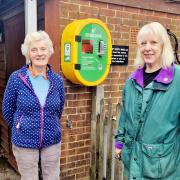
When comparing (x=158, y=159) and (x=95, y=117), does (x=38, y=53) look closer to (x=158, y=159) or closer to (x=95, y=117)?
(x=158, y=159)

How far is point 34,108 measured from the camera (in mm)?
2820

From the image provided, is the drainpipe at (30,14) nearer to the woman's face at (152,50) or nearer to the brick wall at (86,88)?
the brick wall at (86,88)

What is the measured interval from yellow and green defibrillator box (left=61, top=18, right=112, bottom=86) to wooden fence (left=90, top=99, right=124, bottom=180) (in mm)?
415

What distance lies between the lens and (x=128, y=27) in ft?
14.5

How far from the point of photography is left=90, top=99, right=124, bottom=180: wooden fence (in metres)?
3.90

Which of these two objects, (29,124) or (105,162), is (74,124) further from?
(29,124)

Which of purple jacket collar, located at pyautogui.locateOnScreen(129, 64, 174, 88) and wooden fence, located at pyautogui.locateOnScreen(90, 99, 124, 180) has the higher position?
purple jacket collar, located at pyautogui.locateOnScreen(129, 64, 174, 88)

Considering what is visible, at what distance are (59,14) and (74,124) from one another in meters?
1.41

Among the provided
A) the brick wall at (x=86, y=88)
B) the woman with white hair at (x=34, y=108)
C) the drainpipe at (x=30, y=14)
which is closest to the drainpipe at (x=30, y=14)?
the drainpipe at (x=30, y=14)

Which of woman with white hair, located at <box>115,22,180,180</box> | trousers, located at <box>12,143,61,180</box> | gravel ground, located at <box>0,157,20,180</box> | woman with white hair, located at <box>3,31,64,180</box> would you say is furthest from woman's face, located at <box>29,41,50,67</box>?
gravel ground, located at <box>0,157,20,180</box>

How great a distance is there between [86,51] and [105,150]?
1.34m

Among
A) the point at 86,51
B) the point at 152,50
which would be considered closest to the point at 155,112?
the point at 152,50

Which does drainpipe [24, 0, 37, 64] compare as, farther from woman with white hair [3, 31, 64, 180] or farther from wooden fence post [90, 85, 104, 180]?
wooden fence post [90, 85, 104, 180]

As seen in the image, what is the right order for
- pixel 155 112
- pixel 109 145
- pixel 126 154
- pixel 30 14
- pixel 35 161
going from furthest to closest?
pixel 109 145 → pixel 30 14 → pixel 35 161 → pixel 126 154 → pixel 155 112
